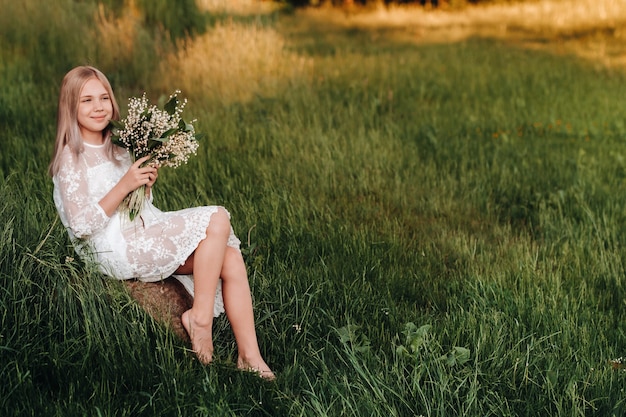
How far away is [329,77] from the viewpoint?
8.31 m

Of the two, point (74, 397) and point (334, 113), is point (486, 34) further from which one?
point (74, 397)

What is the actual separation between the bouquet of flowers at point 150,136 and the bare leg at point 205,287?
1.07ft

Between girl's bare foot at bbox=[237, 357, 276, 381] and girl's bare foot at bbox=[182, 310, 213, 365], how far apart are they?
0.13 meters

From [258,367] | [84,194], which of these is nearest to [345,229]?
[258,367]

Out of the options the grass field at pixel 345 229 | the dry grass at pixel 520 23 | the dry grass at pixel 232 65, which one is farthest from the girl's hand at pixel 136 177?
the dry grass at pixel 520 23

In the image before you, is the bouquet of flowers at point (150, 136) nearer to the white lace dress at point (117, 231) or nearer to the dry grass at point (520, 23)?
the white lace dress at point (117, 231)

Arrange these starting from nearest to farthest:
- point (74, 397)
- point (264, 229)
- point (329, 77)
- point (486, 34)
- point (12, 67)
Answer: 1. point (74, 397)
2. point (264, 229)
3. point (12, 67)
4. point (329, 77)
5. point (486, 34)

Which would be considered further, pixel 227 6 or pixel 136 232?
pixel 227 6

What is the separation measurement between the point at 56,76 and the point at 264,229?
363 cm

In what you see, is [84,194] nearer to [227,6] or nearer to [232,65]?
[232,65]

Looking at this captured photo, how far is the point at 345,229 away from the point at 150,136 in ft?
4.83

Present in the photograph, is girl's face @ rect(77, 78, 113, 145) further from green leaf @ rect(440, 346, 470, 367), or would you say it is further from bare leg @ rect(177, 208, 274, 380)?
green leaf @ rect(440, 346, 470, 367)

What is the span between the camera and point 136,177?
3148 mm

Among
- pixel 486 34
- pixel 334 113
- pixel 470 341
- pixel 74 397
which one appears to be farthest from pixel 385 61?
pixel 74 397
